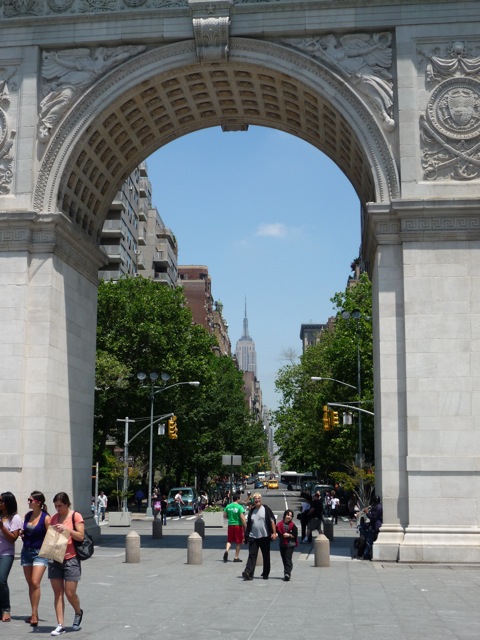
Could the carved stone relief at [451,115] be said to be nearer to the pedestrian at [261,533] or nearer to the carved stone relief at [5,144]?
the pedestrian at [261,533]

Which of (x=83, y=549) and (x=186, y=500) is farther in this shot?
(x=186, y=500)

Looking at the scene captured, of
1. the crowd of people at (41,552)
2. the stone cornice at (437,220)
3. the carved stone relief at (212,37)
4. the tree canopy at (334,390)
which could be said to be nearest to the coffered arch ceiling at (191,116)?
the carved stone relief at (212,37)

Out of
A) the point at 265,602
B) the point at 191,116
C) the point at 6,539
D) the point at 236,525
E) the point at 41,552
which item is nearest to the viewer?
the point at 41,552

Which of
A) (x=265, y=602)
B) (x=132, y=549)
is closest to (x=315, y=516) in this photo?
(x=132, y=549)

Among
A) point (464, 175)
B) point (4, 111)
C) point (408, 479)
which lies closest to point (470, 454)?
point (408, 479)

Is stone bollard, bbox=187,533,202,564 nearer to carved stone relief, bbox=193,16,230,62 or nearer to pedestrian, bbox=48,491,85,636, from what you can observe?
pedestrian, bbox=48,491,85,636

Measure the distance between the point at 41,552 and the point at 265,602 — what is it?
5480 millimetres

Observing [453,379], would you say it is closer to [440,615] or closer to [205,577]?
[205,577]

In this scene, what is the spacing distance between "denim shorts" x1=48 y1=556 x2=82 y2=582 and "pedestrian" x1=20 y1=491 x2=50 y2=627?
62 cm

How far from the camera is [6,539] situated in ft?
47.9

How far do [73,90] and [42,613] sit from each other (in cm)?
1871

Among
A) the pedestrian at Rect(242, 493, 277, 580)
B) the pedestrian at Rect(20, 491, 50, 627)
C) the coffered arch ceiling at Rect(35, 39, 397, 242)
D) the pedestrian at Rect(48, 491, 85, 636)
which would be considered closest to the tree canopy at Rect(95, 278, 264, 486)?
the coffered arch ceiling at Rect(35, 39, 397, 242)

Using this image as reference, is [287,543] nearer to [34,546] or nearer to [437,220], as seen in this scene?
[34,546]

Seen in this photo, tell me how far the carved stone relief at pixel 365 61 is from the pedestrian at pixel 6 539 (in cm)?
1786
